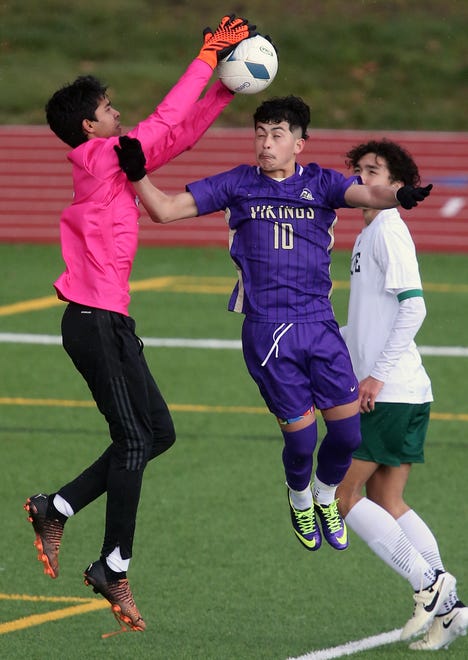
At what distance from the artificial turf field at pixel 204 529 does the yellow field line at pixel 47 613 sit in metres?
0.01

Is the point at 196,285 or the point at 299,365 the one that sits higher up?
the point at 299,365

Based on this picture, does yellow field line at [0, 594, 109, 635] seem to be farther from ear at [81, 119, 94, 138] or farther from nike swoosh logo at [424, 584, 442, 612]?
ear at [81, 119, 94, 138]

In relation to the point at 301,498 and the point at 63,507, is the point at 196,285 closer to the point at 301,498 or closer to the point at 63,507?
the point at 301,498

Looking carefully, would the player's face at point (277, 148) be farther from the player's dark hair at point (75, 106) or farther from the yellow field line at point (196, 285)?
the yellow field line at point (196, 285)

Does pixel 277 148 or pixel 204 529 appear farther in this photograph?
pixel 204 529

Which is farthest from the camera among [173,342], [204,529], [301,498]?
[173,342]

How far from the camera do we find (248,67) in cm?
695

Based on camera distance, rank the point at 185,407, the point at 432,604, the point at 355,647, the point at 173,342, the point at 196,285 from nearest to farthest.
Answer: the point at 432,604, the point at 355,647, the point at 185,407, the point at 173,342, the point at 196,285

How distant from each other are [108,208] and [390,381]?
1.96 metres

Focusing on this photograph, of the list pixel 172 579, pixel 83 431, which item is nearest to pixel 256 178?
pixel 172 579

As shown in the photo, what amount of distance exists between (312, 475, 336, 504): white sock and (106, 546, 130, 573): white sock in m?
1.13

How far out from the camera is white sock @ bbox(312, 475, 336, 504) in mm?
7418

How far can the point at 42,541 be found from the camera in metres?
7.21

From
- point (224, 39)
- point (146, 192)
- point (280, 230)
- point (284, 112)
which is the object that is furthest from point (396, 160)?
point (146, 192)
